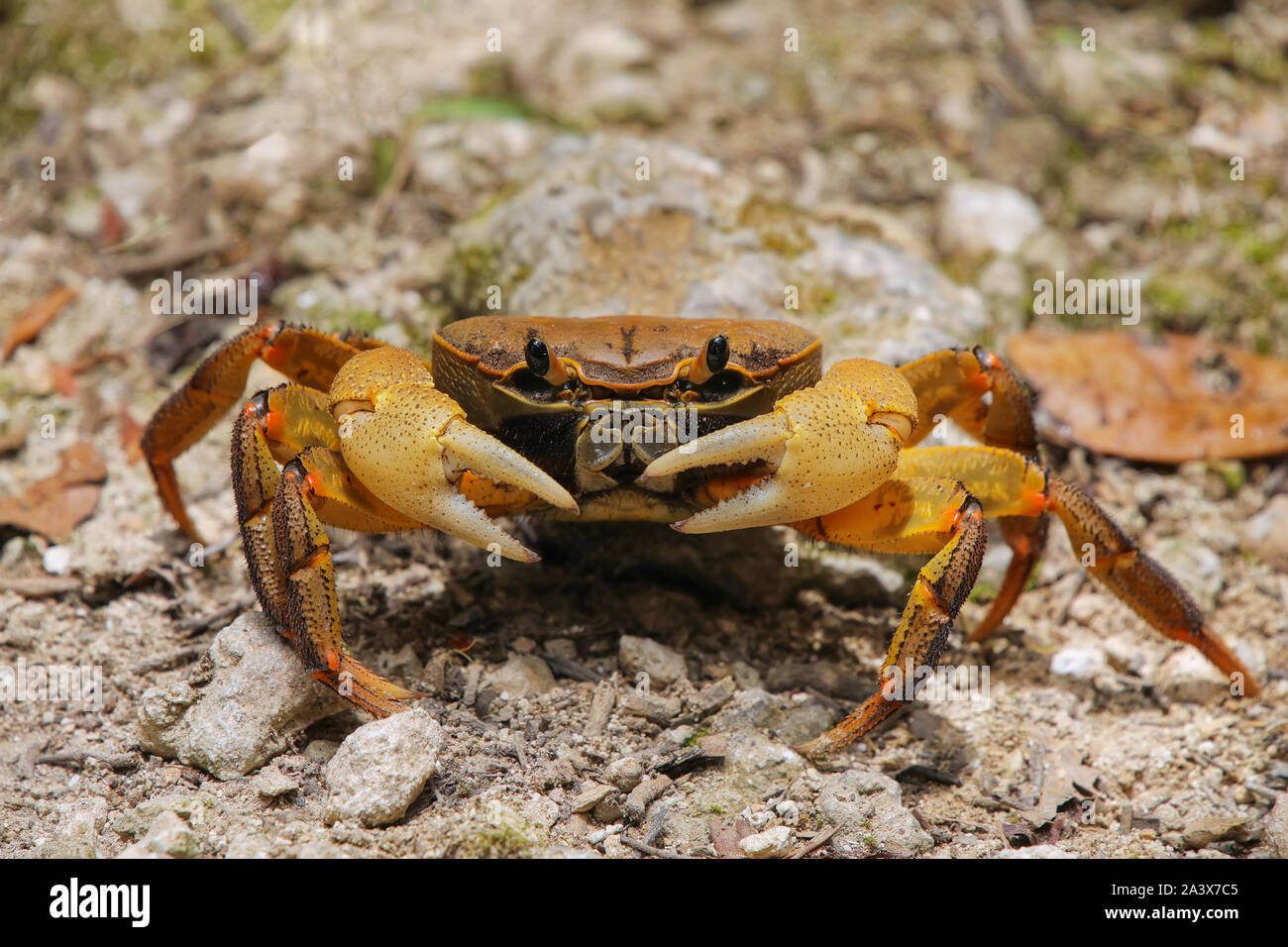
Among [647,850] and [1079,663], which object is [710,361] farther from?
[1079,663]

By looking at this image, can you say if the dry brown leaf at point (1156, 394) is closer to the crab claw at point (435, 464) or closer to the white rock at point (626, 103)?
the white rock at point (626, 103)

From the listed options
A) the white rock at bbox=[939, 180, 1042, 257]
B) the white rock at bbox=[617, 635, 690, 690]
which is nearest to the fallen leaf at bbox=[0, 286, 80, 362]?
the white rock at bbox=[617, 635, 690, 690]

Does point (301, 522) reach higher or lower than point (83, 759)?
higher

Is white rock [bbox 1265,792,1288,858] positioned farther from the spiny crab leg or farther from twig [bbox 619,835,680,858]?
the spiny crab leg

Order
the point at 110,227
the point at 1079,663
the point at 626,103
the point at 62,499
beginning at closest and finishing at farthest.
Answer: the point at 1079,663
the point at 62,499
the point at 110,227
the point at 626,103

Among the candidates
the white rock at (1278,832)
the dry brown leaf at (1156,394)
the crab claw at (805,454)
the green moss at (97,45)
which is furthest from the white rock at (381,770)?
the green moss at (97,45)

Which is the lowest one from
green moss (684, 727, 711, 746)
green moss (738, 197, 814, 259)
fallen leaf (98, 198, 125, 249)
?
green moss (684, 727, 711, 746)

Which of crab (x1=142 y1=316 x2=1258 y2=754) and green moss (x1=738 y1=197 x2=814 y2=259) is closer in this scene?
crab (x1=142 y1=316 x2=1258 y2=754)

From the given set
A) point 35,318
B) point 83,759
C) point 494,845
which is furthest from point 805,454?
point 35,318
